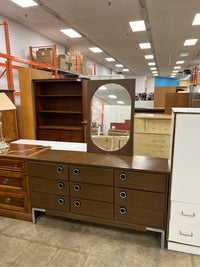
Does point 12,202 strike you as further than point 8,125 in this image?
No

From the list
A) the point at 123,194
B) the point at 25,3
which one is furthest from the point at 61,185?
the point at 25,3

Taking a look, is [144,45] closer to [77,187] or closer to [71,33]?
[71,33]

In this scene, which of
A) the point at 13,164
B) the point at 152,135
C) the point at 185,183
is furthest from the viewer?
the point at 152,135

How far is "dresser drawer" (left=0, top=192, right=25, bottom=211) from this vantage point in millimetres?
2058

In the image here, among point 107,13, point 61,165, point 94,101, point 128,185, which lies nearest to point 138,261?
point 128,185

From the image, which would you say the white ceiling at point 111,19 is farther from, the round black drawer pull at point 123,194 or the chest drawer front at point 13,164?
the round black drawer pull at point 123,194

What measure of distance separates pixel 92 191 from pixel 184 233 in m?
0.83

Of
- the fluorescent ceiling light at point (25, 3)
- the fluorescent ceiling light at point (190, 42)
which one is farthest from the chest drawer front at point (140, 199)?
the fluorescent ceiling light at point (190, 42)

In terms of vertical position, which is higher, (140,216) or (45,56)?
(45,56)

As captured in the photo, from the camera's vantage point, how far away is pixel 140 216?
1688 mm

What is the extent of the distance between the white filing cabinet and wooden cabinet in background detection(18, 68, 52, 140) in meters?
3.31

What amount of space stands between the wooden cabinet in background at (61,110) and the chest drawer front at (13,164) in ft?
6.99

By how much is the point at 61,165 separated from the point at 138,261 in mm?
1014

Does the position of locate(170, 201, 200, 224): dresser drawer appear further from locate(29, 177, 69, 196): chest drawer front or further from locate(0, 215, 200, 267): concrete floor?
locate(29, 177, 69, 196): chest drawer front
